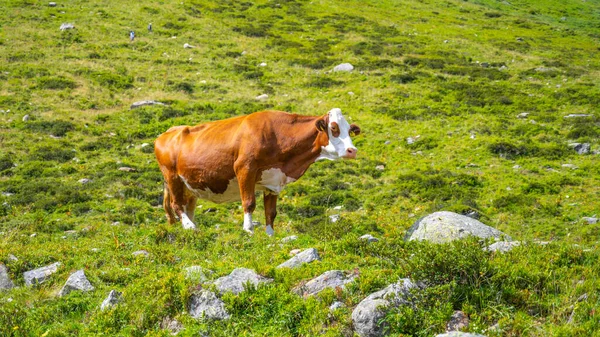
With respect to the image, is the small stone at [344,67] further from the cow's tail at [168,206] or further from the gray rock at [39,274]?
the gray rock at [39,274]

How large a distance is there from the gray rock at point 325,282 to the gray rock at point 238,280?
0.54m

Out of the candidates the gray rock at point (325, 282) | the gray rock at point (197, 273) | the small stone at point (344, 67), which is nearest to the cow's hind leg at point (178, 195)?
the gray rock at point (197, 273)

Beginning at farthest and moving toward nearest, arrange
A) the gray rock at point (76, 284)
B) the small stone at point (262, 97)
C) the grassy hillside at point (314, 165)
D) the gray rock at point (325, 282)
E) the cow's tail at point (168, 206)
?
the small stone at point (262, 97), the cow's tail at point (168, 206), the gray rock at point (76, 284), the gray rock at point (325, 282), the grassy hillside at point (314, 165)

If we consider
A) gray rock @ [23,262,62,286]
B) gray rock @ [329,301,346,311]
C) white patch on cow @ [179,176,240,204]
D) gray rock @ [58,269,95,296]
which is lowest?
white patch on cow @ [179,176,240,204]

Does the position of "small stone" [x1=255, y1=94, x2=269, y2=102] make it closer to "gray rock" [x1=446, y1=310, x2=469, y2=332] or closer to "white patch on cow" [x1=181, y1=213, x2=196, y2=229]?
"white patch on cow" [x1=181, y1=213, x2=196, y2=229]

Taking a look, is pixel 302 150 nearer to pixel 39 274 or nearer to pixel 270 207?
pixel 270 207

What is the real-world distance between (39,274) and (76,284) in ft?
3.45

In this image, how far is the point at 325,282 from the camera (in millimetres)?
6961

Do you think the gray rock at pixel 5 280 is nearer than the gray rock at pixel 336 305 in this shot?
No

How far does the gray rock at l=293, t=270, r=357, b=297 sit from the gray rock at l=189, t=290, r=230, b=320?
0.93m

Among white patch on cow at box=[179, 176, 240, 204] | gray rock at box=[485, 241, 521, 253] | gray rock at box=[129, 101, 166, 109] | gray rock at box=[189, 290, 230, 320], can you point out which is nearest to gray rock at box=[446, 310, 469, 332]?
gray rock at box=[485, 241, 521, 253]

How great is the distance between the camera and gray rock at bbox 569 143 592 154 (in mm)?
22305

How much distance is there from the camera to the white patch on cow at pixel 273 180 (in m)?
11.7

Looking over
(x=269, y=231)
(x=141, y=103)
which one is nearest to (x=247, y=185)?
(x=269, y=231)
